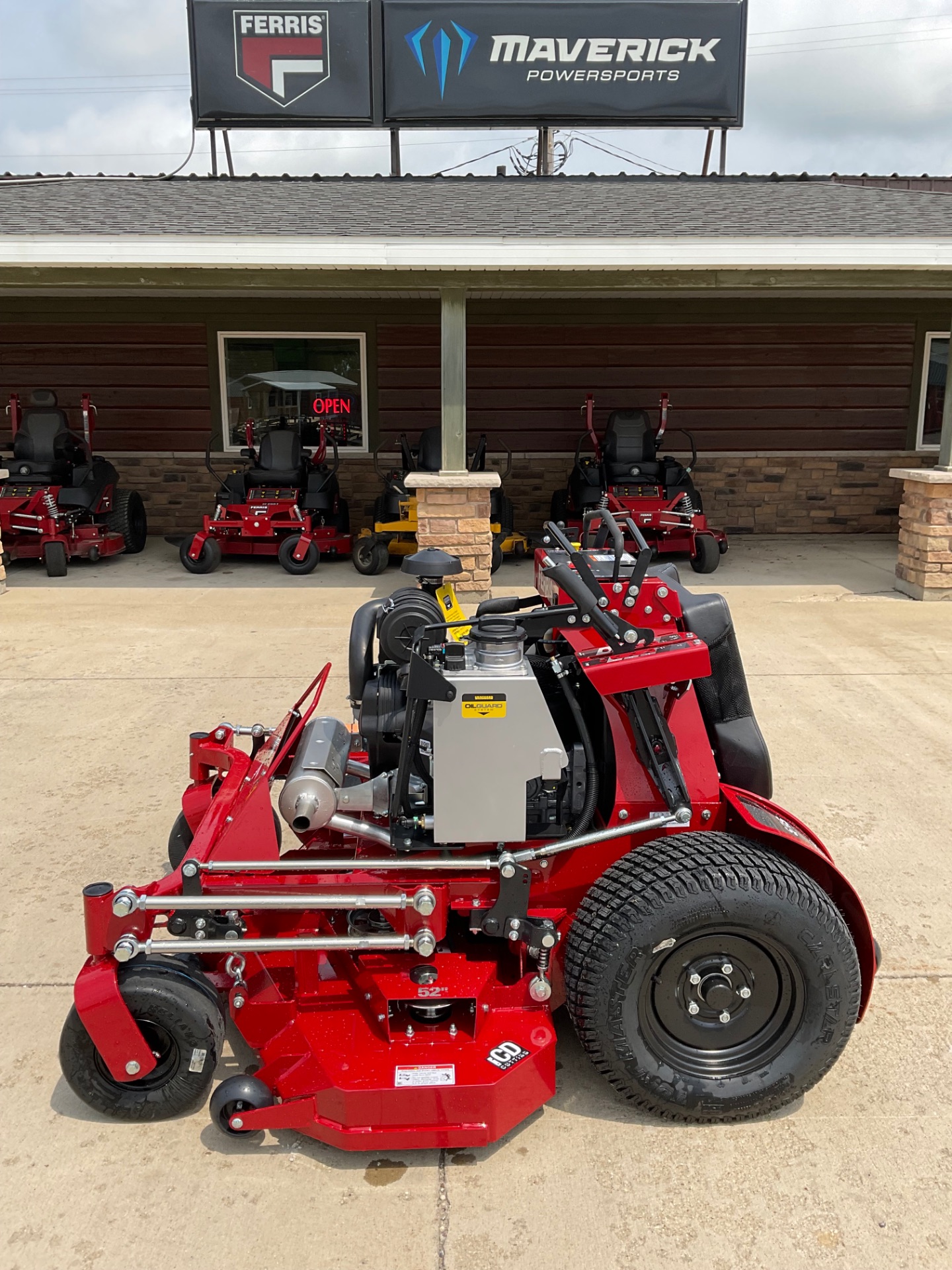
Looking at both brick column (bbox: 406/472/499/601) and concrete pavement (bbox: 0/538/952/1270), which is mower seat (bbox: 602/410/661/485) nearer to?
brick column (bbox: 406/472/499/601)

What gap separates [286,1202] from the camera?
2.11 meters

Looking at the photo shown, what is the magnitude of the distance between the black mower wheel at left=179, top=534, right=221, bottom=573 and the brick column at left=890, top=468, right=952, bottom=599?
5750mm

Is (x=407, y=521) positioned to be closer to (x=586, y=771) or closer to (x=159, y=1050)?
(x=586, y=771)

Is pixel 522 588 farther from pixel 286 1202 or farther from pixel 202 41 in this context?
pixel 202 41

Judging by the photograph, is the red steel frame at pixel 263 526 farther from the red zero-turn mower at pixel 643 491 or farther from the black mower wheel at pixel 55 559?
the red zero-turn mower at pixel 643 491

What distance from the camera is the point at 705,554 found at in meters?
9.01

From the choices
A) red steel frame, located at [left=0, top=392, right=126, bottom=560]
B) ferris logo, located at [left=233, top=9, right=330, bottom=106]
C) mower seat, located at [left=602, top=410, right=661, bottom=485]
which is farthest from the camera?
ferris logo, located at [left=233, top=9, right=330, bottom=106]

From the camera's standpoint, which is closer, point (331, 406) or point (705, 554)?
point (705, 554)

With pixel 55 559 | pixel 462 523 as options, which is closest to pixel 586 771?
pixel 462 523

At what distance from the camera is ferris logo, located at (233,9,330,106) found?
11.5m

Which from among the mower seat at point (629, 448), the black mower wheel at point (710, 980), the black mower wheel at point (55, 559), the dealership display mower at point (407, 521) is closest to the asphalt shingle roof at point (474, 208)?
the mower seat at point (629, 448)

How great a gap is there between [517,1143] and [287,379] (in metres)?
9.93

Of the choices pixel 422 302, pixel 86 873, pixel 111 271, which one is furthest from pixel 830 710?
pixel 422 302

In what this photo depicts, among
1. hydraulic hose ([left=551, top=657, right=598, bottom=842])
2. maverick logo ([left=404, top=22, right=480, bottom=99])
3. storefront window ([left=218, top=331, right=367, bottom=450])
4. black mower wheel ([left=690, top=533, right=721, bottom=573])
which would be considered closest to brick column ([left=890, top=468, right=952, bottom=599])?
black mower wheel ([left=690, top=533, right=721, bottom=573])
